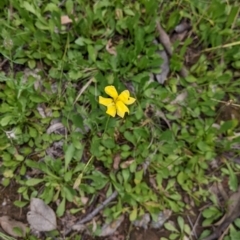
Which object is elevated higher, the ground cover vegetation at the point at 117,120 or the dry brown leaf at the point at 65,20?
the dry brown leaf at the point at 65,20

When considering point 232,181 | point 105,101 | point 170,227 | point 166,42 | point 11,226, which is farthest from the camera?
point 166,42

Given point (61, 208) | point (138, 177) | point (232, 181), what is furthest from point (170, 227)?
point (61, 208)

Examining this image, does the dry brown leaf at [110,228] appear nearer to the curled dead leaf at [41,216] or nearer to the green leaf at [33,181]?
the curled dead leaf at [41,216]

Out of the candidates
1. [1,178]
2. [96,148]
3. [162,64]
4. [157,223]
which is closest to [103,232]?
[157,223]

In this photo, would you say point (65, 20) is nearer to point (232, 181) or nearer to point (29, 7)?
point (29, 7)

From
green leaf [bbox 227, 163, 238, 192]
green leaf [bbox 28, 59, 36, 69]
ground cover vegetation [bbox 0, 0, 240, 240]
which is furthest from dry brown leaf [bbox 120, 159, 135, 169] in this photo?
green leaf [bbox 28, 59, 36, 69]

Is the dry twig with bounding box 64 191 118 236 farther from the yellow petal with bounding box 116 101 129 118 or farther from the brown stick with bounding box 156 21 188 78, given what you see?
the brown stick with bounding box 156 21 188 78

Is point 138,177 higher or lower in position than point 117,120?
lower

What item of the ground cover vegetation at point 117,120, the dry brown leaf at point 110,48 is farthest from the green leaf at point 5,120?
the dry brown leaf at point 110,48
